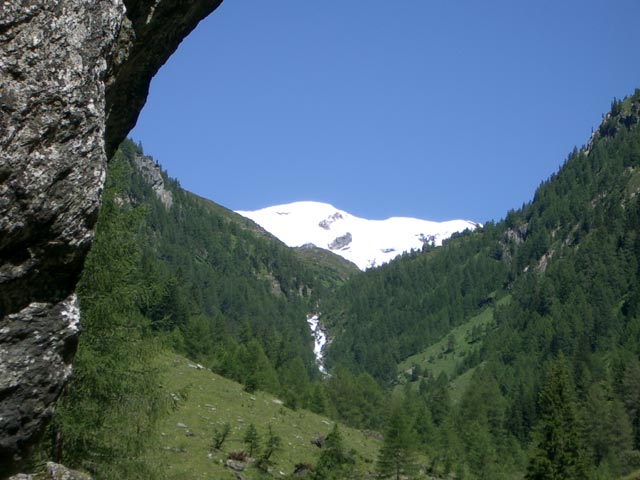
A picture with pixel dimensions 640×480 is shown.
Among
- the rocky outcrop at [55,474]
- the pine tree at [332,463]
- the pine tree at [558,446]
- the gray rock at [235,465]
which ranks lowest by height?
the rocky outcrop at [55,474]

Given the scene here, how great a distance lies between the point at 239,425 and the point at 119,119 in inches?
1561

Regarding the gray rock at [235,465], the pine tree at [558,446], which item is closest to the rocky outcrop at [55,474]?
the gray rock at [235,465]

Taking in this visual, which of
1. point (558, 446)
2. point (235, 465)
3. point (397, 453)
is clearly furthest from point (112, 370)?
point (558, 446)

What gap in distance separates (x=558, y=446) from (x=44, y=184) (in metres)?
49.0

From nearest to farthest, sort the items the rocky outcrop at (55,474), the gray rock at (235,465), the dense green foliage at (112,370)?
the rocky outcrop at (55,474) < the dense green foliage at (112,370) < the gray rock at (235,465)

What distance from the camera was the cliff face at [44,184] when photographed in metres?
7.58

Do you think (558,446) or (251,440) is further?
(558,446)

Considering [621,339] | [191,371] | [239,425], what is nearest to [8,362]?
[239,425]

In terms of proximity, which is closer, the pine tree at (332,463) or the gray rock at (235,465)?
the pine tree at (332,463)

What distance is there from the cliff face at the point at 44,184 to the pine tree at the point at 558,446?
46790 mm

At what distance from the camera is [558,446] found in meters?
50.3

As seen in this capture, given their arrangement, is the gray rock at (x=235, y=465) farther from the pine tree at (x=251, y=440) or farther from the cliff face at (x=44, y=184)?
the cliff face at (x=44, y=184)

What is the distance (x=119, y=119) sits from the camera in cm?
1205

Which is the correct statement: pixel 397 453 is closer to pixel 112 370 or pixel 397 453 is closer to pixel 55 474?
Result: pixel 112 370
